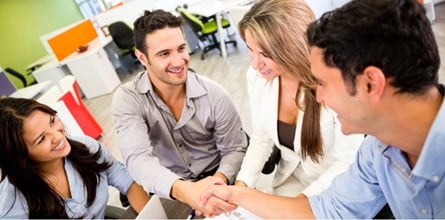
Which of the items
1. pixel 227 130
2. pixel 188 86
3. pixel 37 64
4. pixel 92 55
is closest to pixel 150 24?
pixel 188 86

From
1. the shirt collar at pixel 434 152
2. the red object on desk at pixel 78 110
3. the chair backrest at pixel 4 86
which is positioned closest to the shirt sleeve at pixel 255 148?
the shirt collar at pixel 434 152

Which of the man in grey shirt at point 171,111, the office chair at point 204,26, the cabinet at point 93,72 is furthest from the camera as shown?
the office chair at point 204,26

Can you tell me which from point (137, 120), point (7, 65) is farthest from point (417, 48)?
point (7, 65)

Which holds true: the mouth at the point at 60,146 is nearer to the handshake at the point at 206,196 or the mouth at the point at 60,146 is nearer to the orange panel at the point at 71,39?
the handshake at the point at 206,196

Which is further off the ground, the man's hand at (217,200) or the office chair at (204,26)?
the man's hand at (217,200)

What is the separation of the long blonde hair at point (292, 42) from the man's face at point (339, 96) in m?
0.41

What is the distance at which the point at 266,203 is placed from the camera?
37.9 inches

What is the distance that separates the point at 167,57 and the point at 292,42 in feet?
1.95

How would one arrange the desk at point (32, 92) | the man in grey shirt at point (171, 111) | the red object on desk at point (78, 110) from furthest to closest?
the desk at point (32, 92), the red object on desk at point (78, 110), the man in grey shirt at point (171, 111)

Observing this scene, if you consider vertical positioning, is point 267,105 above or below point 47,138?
below

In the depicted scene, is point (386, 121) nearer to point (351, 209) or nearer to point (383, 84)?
point (383, 84)

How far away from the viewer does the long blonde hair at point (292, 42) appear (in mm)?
1043

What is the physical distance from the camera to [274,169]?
133cm

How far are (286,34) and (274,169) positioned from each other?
24.3 inches
